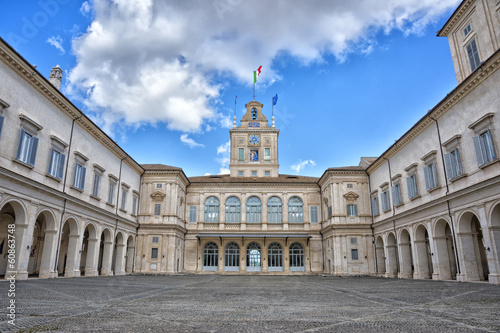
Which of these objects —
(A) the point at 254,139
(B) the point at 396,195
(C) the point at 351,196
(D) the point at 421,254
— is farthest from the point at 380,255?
(A) the point at 254,139

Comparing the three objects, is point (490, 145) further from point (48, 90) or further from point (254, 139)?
point (254, 139)

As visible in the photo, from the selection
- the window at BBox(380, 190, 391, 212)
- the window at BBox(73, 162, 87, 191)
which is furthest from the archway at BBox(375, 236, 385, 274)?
the window at BBox(73, 162, 87, 191)

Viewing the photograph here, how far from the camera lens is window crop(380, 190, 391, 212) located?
29156 mm

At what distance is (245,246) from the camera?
3831cm

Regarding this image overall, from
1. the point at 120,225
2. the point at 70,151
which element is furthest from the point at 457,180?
the point at 120,225

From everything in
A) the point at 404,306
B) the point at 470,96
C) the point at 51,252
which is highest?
the point at 470,96

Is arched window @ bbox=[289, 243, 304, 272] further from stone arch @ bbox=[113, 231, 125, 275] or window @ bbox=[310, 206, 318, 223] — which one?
stone arch @ bbox=[113, 231, 125, 275]

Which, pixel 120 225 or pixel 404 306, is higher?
pixel 120 225

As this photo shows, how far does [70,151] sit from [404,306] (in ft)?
67.9

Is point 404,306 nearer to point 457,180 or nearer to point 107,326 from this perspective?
point 107,326

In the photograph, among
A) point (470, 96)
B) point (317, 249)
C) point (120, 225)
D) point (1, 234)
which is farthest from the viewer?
point (317, 249)

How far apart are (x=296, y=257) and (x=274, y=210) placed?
18.9ft

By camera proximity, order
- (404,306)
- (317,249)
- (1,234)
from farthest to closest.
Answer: (317,249)
(1,234)
(404,306)

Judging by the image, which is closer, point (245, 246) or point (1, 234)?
point (1, 234)
